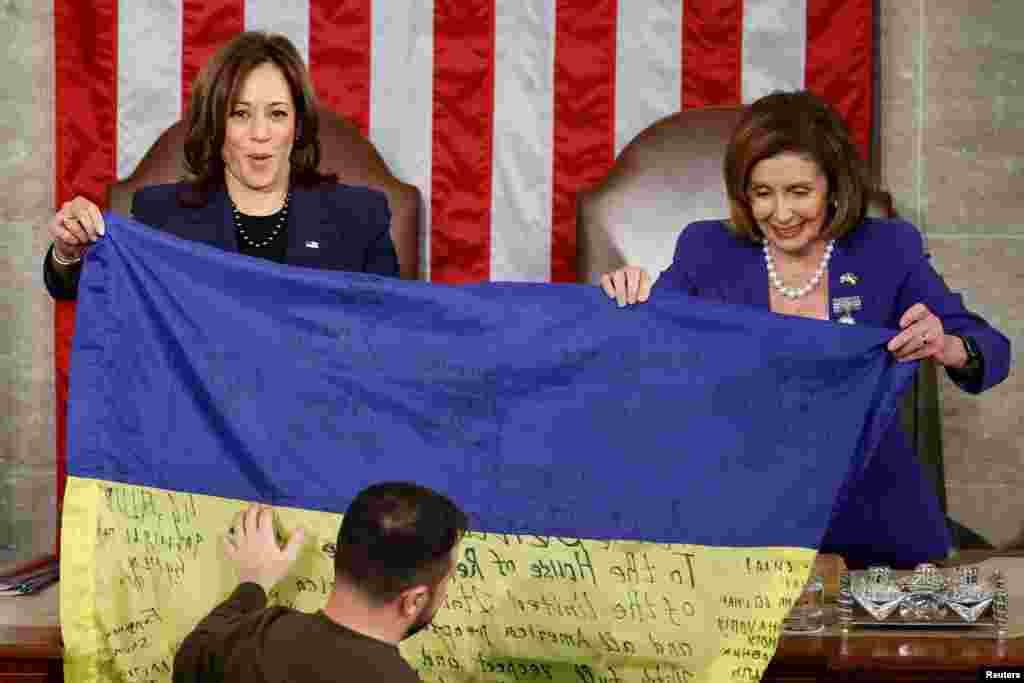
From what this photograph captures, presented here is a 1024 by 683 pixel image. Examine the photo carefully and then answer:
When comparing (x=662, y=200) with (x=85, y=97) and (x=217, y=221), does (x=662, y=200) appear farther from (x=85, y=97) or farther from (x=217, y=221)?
(x=85, y=97)

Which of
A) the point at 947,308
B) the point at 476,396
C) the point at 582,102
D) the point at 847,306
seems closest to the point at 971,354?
the point at 947,308

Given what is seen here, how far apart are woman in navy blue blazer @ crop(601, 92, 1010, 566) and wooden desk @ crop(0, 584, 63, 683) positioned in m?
1.22

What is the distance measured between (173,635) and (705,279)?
1.25m

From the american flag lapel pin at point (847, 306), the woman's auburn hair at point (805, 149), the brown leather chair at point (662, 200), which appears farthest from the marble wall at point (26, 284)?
the american flag lapel pin at point (847, 306)

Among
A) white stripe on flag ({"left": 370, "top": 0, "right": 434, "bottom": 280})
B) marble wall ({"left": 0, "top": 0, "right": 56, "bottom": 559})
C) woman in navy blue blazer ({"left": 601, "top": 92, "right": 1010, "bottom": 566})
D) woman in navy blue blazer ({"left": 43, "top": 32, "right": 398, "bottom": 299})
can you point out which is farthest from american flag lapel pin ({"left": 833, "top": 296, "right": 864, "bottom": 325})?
marble wall ({"left": 0, "top": 0, "right": 56, "bottom": 559})

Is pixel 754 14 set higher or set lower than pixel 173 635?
higher

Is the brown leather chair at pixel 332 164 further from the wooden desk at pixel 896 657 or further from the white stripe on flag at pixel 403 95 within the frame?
the wooden desk at pixel 896 657

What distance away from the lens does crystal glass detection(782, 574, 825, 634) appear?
100 inches

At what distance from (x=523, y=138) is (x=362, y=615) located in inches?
111

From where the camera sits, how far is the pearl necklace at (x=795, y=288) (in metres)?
3.09

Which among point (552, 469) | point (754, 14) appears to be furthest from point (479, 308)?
Result: point (754, 14)

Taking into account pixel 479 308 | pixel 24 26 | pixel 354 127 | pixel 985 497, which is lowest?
pixel 985 497

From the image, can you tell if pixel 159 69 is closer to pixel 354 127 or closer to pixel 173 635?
pixel 354 127

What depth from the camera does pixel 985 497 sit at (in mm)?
4715
